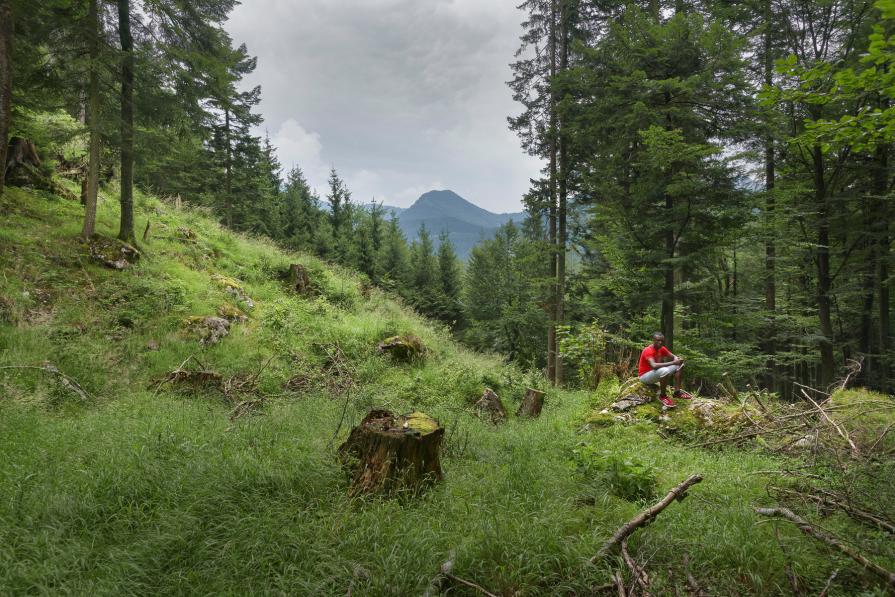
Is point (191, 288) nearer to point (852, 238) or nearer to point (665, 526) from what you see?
point (665, 526)

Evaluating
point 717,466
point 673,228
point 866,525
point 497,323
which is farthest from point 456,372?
point 497,323

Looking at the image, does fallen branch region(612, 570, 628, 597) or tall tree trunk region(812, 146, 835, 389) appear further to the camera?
tall tree trunk region(812, 146, 835, 389)

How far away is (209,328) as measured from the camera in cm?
927

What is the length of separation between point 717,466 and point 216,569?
221 inches

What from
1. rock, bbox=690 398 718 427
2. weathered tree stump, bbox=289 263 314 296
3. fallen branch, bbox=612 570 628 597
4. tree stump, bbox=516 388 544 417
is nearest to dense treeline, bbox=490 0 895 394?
rock, bbox=690 398 718 427

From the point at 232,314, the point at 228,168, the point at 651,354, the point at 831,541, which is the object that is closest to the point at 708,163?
the point at 651,354

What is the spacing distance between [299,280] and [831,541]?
14.3 m

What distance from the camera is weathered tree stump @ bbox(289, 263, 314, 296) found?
14156 mm

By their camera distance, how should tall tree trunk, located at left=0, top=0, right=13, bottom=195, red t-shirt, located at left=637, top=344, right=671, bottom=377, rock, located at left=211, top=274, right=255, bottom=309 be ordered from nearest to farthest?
tall tree trunk, located at left=0, top=0, right=13, bottom=195 < red t-shirt, located at left=637, top=344, right=671, bottom=377 < rock, located at left=211, top=274, right=255, bottom=309

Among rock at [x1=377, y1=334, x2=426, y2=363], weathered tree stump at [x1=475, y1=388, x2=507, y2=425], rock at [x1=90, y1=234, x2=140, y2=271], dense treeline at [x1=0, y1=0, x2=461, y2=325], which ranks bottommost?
weathered tree stump at [x1=475, y1=388, x2=507, y2=425]

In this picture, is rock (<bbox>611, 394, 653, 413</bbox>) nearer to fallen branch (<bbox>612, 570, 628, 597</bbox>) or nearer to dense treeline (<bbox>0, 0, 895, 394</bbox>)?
dense treeline (<bbox>0, 0, 895, 394</bbox>)

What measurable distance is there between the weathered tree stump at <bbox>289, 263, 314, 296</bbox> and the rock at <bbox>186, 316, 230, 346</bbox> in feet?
14.5

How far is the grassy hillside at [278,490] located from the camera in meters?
2.72

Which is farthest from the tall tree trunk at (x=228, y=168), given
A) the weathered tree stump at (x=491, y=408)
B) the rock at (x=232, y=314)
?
the weathered tree stump at (x=491, y=408)
